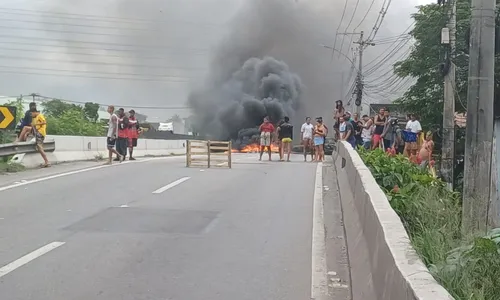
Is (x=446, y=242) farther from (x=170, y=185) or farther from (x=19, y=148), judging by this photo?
(x=19, y=148)

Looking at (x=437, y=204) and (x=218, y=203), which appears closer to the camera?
(x=437, y=204)

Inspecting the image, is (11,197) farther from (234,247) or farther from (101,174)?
(234,247)

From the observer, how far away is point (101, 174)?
1549cm

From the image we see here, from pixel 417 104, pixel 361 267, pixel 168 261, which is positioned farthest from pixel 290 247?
pixel 417 104

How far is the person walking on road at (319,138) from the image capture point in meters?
21.6

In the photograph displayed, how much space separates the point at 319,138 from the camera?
72.4ft

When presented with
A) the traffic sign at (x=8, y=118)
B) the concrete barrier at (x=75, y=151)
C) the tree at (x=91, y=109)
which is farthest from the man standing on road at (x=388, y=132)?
the tree at (x=91, y=109)

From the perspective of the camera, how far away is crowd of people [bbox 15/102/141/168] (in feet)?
56.0

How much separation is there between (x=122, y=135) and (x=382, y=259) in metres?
16.5

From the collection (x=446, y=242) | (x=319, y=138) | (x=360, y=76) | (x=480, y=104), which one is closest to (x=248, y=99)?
(x=360, y=76)

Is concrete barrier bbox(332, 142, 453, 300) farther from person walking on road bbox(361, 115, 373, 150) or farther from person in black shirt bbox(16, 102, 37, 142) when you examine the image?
person walking on road bbox(361, 115, 373, 150)

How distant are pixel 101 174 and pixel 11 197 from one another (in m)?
4.36

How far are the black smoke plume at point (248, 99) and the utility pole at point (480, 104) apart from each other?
120ft

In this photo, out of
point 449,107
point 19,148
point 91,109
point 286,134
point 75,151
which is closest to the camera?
point 19,148
